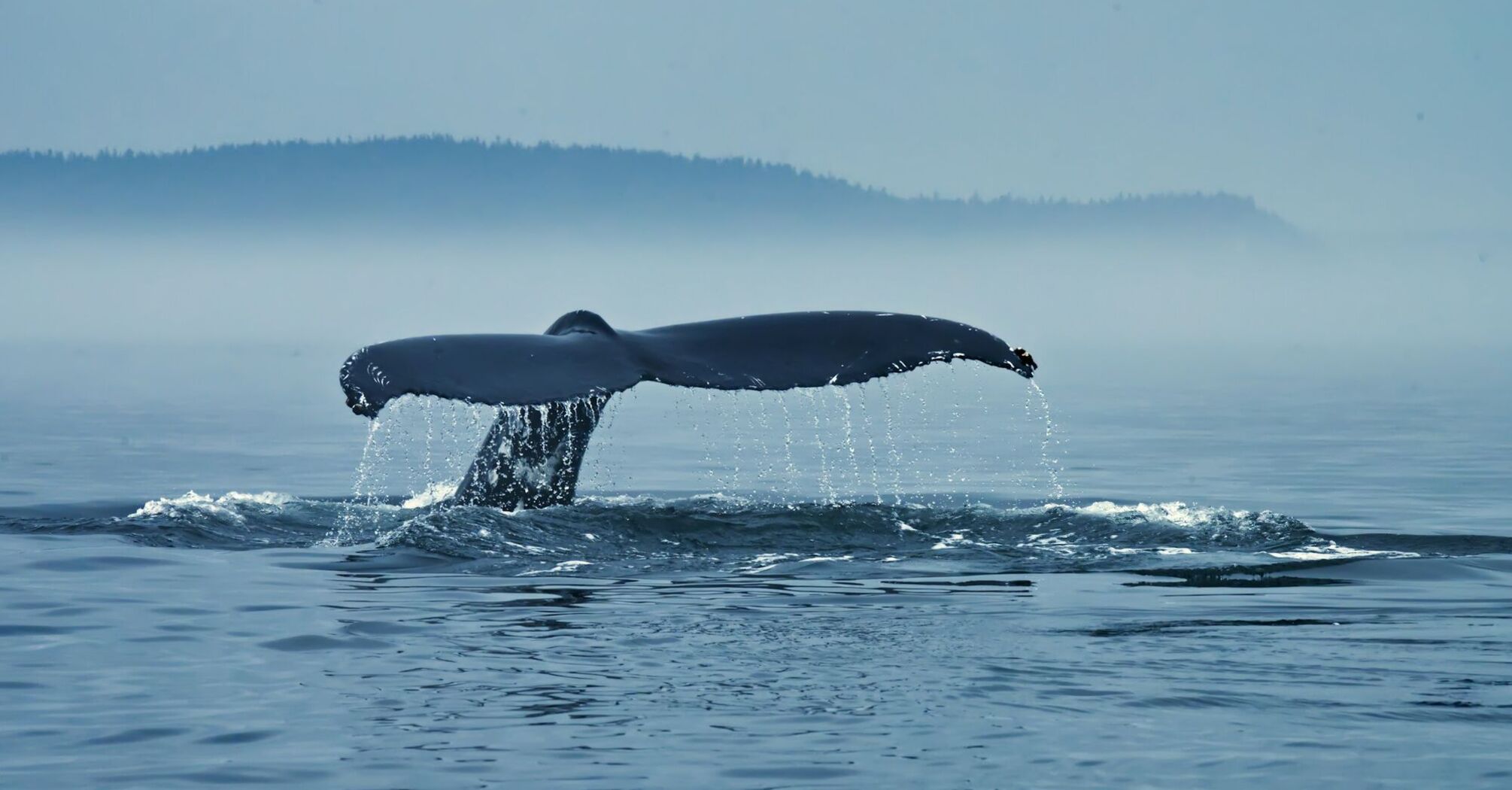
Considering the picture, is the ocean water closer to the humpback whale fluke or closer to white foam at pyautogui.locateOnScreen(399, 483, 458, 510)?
white foam at pyautogui.locateOnScreen(399, 483, 458, 510)

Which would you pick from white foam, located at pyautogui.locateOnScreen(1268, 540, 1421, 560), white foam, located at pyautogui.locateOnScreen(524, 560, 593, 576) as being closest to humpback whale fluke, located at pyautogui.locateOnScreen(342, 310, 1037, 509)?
white foam, located at pyautogui.locateOnScreen(524, 560, 593, 576)

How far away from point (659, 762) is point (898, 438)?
67.7 feet

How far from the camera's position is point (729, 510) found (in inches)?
523

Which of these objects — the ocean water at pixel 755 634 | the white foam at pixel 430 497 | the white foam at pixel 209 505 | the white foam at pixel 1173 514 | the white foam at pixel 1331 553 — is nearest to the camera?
the ocean water at pixel 755 634

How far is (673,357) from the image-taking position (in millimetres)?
10289

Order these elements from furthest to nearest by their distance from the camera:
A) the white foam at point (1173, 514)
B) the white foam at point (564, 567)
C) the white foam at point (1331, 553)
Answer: the white foam at point (1173, 514)
the white foam at point (1331, 553)
the white foam at point (564, 567)

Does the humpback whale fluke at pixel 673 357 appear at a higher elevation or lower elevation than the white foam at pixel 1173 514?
higher

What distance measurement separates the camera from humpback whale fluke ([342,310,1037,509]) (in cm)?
906

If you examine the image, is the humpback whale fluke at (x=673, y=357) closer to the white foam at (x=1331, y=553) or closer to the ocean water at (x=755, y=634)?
the ocean water at (x=755, y=634)

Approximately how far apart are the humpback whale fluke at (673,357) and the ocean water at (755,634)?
1.33ft

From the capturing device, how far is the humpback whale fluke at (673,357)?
29.7ft

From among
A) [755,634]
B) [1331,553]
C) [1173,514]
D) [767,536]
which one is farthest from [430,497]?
[755,634]

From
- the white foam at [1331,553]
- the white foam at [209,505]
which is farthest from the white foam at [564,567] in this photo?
the white foam at [1331,553]

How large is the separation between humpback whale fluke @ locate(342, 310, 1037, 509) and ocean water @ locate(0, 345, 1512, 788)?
0.41 m
